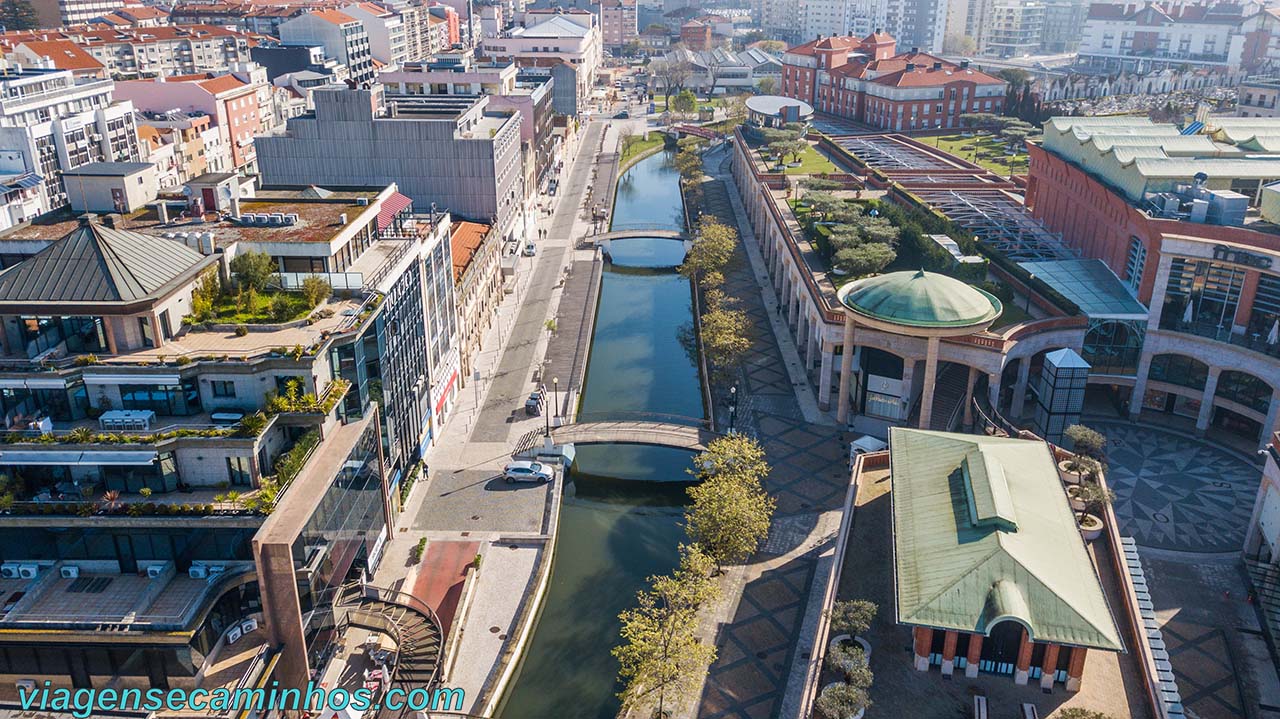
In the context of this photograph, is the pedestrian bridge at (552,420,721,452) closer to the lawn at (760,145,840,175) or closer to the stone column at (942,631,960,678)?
the stone column at (942,631,960,678)

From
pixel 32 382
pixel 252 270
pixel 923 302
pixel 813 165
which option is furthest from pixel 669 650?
pixel 813 165

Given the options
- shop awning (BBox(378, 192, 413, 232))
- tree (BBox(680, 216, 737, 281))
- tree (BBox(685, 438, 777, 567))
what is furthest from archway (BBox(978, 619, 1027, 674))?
tree (BBox(680, 216, 737, 281))

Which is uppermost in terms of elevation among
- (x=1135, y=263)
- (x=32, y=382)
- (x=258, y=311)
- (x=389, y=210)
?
(x=389, y=210)

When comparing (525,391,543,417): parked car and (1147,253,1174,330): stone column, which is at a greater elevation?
(1147,253,1174,330): stone column

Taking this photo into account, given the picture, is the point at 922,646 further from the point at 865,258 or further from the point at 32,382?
the point at 865,258

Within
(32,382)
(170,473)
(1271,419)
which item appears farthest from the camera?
(1271,419)
